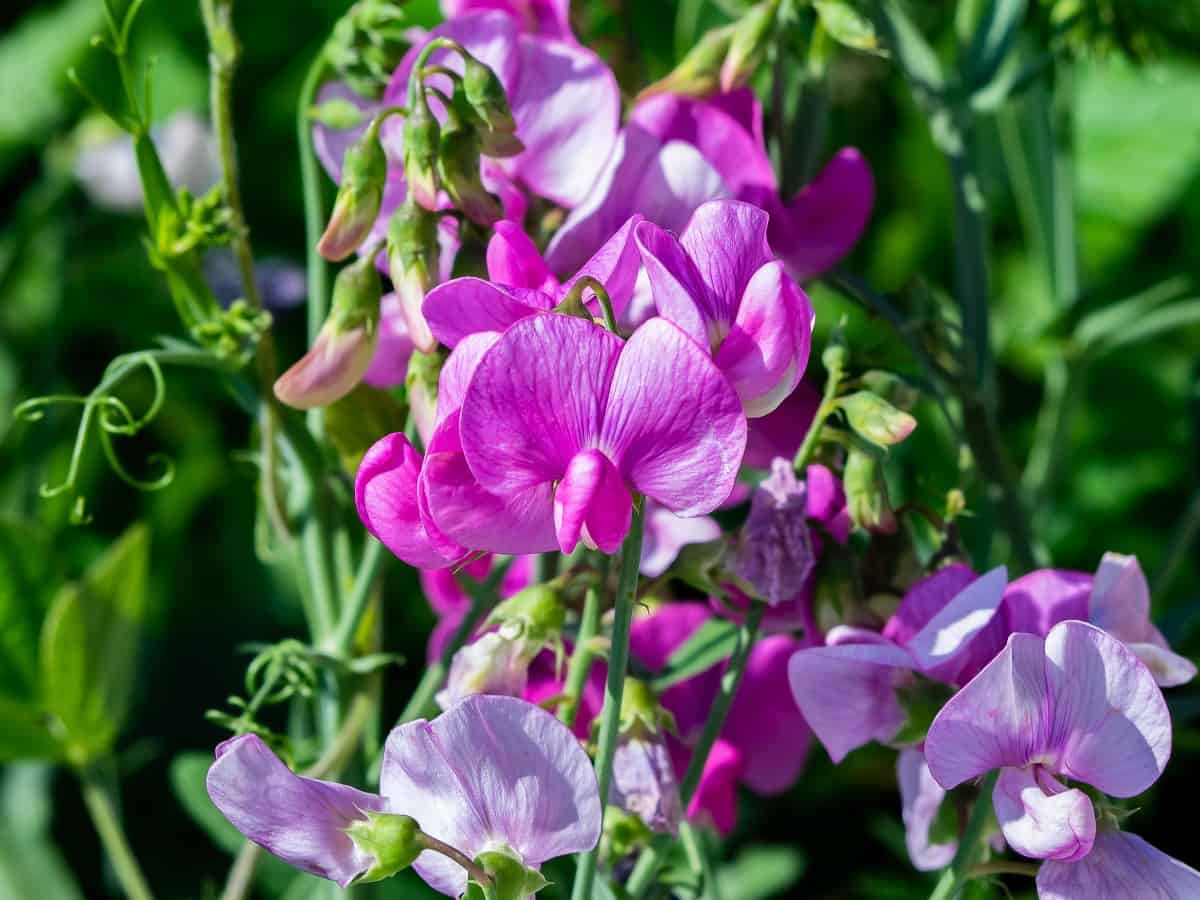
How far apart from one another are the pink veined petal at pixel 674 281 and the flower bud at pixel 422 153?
105mm

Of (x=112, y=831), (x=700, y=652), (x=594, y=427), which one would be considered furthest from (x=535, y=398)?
(x=112, y=831)

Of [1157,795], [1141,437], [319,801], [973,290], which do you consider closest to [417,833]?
[319,801]

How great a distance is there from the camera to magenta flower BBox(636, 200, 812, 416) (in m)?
0.48

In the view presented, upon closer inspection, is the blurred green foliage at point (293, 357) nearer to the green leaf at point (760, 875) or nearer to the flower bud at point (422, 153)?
the green leaf at point (760, 875)

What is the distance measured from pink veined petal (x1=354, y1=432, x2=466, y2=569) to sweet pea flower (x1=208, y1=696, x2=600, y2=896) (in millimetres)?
64

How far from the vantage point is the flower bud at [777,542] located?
559 mm

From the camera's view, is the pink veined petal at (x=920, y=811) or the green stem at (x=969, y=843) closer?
the green stem at (x=969, y=843)

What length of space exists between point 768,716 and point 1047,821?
0.25m

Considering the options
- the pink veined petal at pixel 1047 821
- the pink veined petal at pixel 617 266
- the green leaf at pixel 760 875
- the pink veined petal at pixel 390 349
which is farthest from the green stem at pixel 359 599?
the green leaf at pixel 760 875

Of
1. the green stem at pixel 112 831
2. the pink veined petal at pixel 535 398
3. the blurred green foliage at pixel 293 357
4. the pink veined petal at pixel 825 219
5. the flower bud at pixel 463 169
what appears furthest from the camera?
the blurred green foliage at pixel 293 357

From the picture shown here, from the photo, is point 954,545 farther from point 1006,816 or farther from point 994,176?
point 994,176

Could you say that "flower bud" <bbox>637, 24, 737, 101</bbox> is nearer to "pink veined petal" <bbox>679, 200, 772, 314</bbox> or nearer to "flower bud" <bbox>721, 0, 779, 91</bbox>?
"flower bud" <bbox>721, 0, 779, 91</bbox>

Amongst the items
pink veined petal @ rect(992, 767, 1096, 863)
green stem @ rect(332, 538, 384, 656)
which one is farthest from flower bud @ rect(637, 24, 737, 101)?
pink veined petal @ rect(992, 767, 1096, 863)

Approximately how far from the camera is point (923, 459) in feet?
2.83
